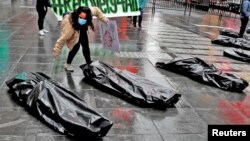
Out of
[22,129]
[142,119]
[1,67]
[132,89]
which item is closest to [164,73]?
[132,89]

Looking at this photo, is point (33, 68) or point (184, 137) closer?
point (184, 137)

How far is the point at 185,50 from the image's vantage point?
424 inches

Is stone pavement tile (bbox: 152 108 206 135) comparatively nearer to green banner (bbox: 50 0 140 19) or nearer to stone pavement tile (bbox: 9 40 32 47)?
green banner (bbox: 50 0 140 19)

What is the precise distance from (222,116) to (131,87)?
1.46 m

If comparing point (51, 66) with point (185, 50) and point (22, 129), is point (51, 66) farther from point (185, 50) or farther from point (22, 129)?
point (185, 50)

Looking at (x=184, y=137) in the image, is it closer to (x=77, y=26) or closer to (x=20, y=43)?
(x=77, y=26)

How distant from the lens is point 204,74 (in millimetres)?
7234

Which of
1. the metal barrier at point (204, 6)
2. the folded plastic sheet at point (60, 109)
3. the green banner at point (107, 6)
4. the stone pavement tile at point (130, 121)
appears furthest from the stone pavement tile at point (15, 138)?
the metal barrier at point (204, 6)

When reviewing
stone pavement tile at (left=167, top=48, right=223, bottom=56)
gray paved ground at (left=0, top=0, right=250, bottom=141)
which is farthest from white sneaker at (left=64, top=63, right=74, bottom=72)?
stone pavement tile at (left=167, top=48, right=223, bottom=56)

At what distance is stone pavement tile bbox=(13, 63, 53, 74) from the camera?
7.08 m

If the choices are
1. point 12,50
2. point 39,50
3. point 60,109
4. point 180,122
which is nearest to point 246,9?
point 39,50

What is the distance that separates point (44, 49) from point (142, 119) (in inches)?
192

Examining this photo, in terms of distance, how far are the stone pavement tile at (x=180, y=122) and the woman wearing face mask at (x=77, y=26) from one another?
2299 millimetres

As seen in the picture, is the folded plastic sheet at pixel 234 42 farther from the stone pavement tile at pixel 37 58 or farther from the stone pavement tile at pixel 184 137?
the stone pavement tile at pixel 184 137
